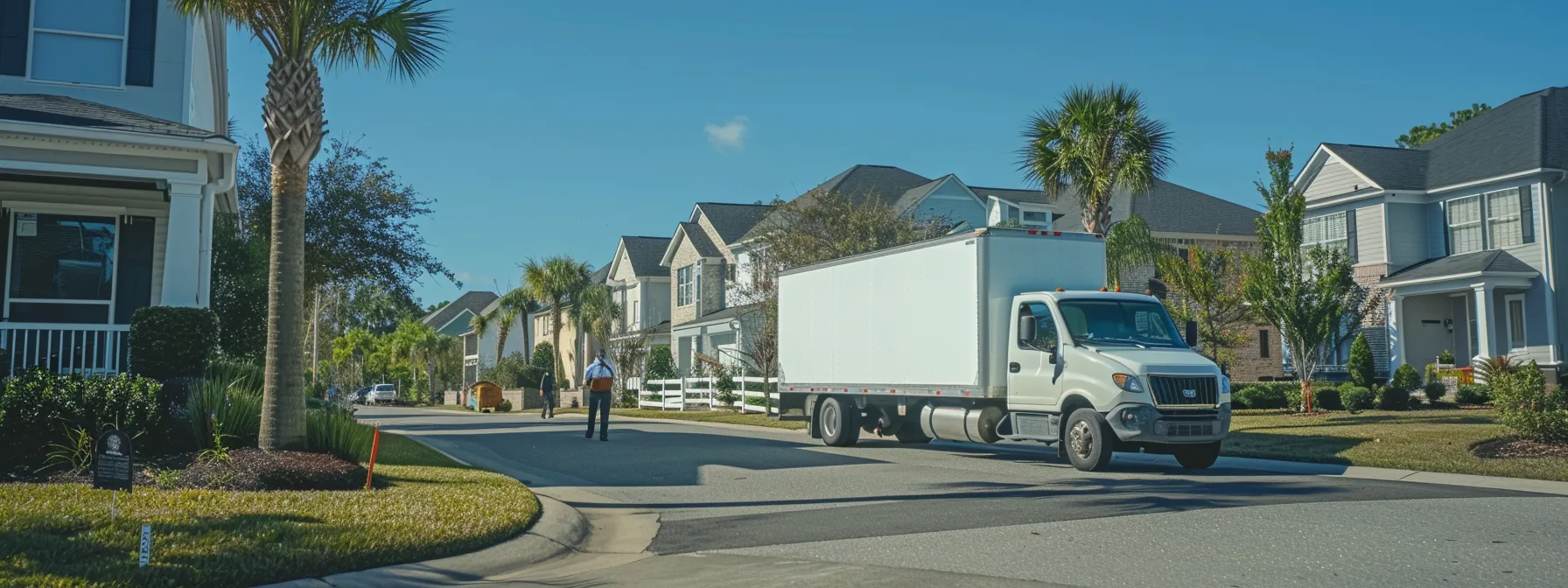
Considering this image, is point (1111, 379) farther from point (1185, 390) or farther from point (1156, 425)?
point (1185, 390)

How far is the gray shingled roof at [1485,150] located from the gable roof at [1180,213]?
293 inches

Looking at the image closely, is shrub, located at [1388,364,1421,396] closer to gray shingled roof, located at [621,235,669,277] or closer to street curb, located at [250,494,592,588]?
street curb, located at [250,494,592,588]

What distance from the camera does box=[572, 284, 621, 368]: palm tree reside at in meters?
52.2

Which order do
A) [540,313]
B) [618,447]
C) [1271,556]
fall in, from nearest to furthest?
[1271,556] < [618,447] < [540,313]

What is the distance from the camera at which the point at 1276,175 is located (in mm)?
23625

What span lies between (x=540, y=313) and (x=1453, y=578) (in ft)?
207

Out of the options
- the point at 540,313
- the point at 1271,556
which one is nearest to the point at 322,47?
the point at 1271,556

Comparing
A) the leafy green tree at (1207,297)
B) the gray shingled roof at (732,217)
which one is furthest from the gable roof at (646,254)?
the leafy green tree at (1207,297)

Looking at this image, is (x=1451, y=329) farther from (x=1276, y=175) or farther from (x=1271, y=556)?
(x=1271, y=556)

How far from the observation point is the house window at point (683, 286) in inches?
1941

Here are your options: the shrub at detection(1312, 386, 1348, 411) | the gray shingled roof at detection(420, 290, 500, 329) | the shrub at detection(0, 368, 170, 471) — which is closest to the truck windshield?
the shrub at detection(1312, 386, 1348, 411)

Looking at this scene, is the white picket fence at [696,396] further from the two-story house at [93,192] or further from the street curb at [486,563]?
the street curb at [486,563]

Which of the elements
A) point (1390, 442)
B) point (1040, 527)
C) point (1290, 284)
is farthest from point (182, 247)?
point (1290, 284)

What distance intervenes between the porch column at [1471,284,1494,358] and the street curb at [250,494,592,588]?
91.3 feet
